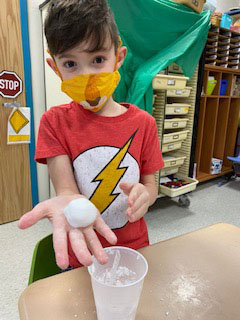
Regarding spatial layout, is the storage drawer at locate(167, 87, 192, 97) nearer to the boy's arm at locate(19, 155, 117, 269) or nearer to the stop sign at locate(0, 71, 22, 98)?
the stop sign at locate(0, 71, 22, 98)

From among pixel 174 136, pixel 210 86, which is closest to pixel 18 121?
pixel 174 136

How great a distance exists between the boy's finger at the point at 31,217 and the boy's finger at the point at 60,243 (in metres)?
0.03

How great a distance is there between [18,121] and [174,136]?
116 centimetres

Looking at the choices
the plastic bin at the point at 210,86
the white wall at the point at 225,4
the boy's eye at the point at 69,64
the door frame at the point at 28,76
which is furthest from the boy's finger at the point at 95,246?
Result: the white wall at the point at 225,4

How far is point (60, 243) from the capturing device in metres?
0.36

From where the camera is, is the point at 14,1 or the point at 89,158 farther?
the point at 14,1

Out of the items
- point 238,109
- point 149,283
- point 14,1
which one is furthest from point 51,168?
point 238,109

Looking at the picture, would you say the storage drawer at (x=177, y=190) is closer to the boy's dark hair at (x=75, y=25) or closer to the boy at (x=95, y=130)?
the boy at (x=95, y=130)

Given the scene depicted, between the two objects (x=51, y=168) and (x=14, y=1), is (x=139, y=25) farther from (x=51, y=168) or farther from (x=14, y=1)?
(x=51, y=168)

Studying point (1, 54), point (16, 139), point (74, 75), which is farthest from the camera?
point (16, 139)

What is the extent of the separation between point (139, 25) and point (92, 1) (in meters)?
1.08

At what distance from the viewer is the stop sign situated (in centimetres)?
169

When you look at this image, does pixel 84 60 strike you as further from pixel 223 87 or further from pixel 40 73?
pixel 223 87

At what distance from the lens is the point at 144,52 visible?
167 centimetres
